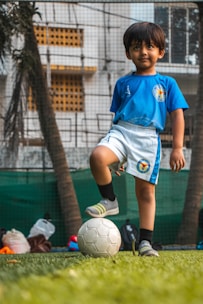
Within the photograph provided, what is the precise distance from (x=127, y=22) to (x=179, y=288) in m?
11.1

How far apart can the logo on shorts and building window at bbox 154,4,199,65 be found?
24.6ft

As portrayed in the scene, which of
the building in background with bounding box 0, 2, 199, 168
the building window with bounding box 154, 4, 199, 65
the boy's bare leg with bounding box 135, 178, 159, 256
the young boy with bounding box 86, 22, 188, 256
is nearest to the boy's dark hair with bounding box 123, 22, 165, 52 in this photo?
the young boy with bounding box 86, 22, 188, 256

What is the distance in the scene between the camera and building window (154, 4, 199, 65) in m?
12.3

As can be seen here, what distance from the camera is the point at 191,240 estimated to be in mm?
10203

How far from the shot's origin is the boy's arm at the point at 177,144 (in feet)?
15.7

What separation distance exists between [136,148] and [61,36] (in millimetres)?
10468

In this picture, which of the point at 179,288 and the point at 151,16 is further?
the point at 151,16

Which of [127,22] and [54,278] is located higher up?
[127,22]

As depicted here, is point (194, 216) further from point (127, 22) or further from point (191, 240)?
point (127, 22)

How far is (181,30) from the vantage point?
12211 millimetres

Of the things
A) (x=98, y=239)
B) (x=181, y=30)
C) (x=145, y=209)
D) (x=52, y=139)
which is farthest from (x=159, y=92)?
(x=181, y=30)

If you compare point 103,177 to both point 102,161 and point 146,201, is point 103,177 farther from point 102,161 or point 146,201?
point 146,201

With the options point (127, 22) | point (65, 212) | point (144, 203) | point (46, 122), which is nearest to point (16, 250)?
point (65, 212)

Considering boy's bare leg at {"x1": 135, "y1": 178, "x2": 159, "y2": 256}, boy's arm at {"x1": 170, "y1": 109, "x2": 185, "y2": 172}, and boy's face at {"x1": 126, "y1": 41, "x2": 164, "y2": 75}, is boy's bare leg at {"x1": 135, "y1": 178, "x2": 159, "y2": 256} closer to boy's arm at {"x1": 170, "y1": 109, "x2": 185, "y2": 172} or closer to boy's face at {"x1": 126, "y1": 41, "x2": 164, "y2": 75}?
boy's arm at {"x1": 170, "y1": 109, "x2": 185, "y2": 172}
